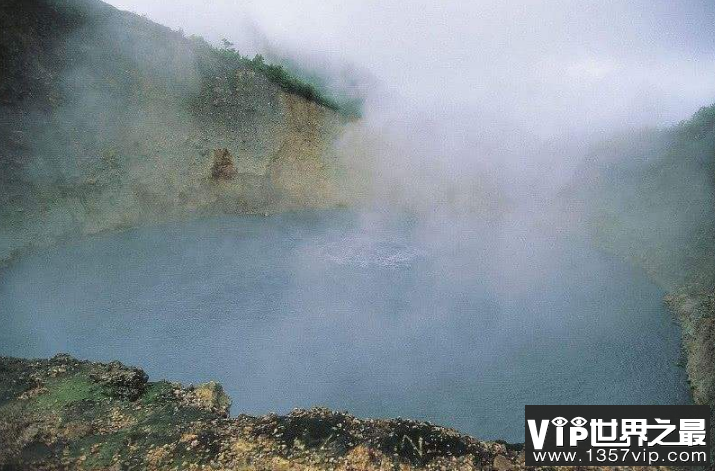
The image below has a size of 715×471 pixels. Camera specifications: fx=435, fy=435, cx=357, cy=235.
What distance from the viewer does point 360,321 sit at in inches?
512

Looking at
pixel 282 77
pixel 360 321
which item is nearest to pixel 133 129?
pixel 282 77

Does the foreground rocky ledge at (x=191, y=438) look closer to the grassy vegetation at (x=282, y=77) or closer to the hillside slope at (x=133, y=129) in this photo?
the hillside slope at (x=133, y=129)

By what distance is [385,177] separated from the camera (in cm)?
2641

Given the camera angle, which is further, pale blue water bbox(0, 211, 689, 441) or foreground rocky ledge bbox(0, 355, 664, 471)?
pale blue water bbox(0, 211, 689, 441)

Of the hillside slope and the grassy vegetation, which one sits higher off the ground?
the grassy vegetation

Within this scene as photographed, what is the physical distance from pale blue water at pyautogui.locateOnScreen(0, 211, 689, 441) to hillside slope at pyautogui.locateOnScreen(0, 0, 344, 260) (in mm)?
2135

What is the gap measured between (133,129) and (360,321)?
1503cm

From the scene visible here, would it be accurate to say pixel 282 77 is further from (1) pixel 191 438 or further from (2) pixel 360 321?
(1) pixel 191 438

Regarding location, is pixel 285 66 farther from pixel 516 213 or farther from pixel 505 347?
pixel 505 347

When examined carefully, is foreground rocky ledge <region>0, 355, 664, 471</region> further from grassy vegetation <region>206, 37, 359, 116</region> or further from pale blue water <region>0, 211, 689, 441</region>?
grassy vegetation <region>206, 37, 359, 116</region>

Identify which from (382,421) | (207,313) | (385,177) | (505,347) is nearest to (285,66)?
(385,177)

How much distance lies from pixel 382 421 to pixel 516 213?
1999 cm

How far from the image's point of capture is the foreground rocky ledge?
21.6ft

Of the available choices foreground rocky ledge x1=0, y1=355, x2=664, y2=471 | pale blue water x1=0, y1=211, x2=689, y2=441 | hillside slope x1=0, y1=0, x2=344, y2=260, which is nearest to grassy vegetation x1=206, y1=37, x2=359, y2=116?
hillside slope x1=0, y1=0, x2=344, y2=260
